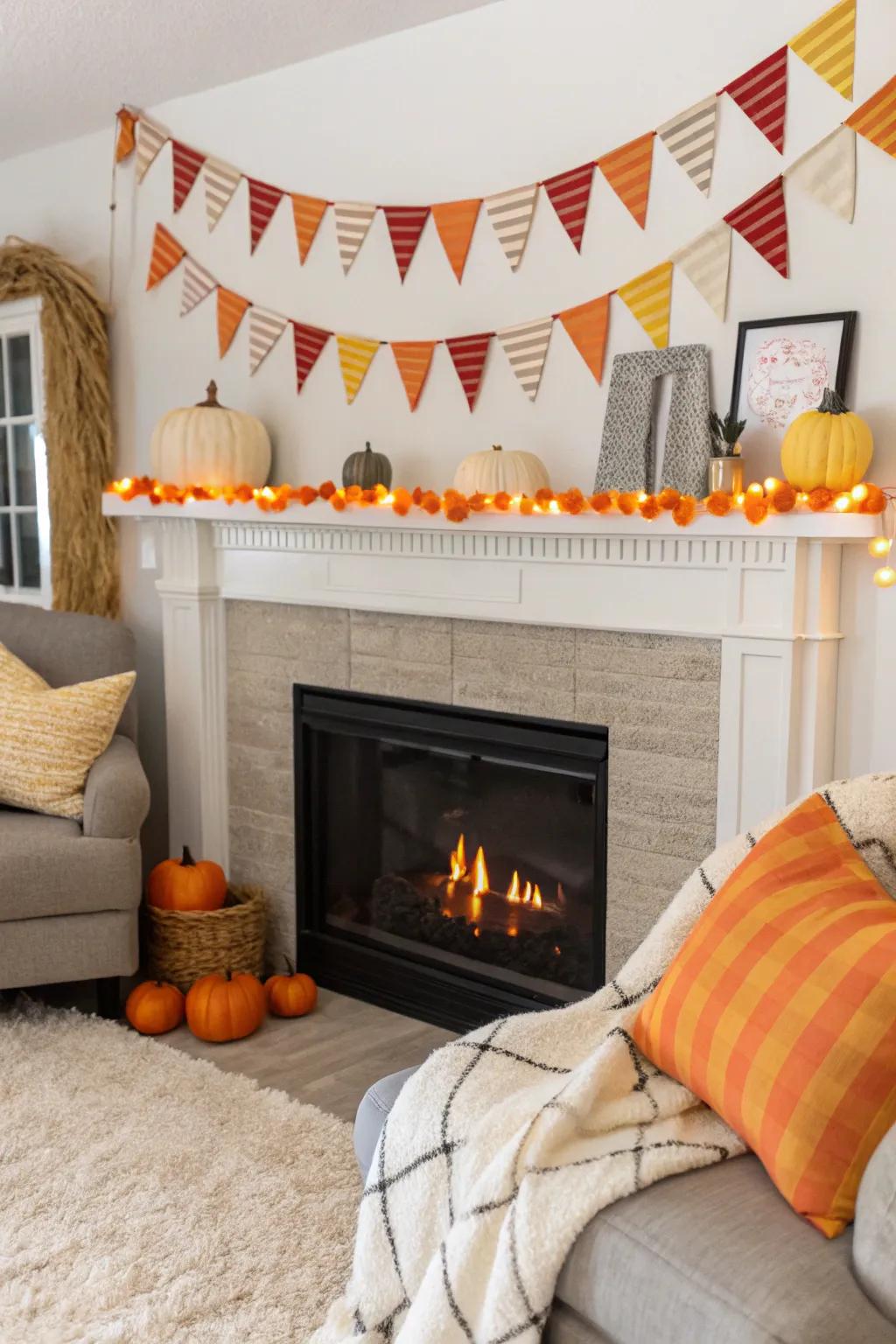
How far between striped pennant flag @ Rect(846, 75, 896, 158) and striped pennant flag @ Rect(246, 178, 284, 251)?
5.41 feet

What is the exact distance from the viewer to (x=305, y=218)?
11.3 feet

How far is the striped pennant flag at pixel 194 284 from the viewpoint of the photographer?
3.73 m

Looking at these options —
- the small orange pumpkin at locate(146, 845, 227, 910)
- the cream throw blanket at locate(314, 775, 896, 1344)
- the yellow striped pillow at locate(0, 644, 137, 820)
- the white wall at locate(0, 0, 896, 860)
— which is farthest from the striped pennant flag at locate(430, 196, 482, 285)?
the cream throw blanket at locate(314, 775, 896, 1344)

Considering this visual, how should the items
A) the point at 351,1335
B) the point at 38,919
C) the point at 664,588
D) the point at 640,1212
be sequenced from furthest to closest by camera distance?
the point at 38,919 < the point at 664,588 < the point at 351,1335 < the point at 640,1212

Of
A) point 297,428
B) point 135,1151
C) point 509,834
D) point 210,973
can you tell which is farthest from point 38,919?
point 297,428

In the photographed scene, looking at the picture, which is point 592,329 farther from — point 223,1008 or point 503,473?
point 223,1008

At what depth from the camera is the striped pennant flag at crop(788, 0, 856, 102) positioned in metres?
2.43

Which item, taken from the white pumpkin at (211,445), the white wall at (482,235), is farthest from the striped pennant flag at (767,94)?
the white pumpkin at (211,445)

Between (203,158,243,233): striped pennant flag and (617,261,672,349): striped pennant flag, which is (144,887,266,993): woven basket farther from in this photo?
(203,158,243,233): striped pennant flag

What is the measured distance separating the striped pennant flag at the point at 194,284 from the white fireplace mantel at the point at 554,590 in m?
0.62

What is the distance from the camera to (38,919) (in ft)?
10.2

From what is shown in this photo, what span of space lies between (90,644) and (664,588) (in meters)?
1.81

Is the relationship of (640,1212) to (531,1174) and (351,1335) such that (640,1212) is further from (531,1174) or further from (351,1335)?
(351,1335)

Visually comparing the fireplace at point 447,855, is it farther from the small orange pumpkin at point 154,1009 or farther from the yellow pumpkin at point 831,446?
the yellow pumpkin at point 831,446
